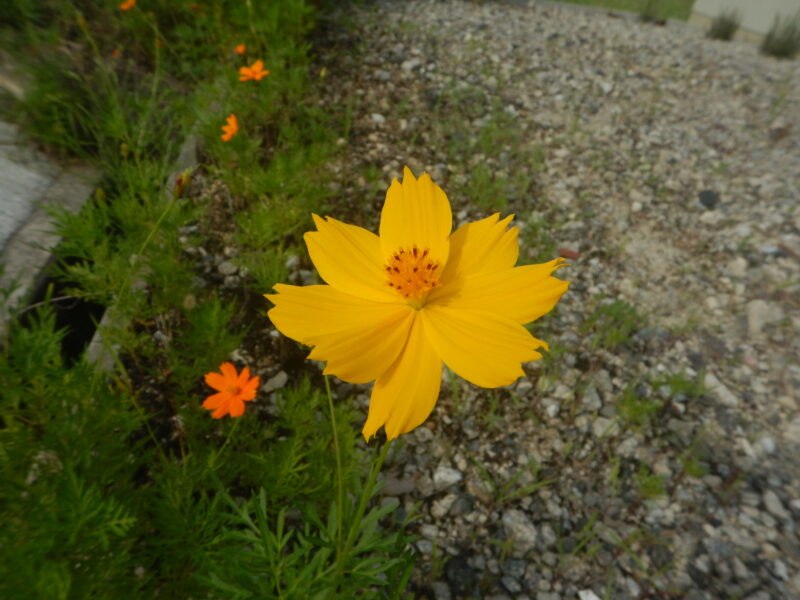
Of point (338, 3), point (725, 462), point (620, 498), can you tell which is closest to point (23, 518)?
point (620, 498)

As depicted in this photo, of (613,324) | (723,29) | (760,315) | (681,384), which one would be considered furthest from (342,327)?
(723,29)

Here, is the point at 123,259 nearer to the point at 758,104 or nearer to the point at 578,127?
the point at 578,127

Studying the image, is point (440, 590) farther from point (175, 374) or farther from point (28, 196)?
point (28, 196)

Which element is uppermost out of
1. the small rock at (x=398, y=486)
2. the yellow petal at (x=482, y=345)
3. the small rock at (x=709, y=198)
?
the yellow petal at (x=482, y=345)

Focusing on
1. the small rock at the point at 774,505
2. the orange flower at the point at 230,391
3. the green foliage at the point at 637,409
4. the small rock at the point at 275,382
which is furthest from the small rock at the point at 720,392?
the orange flower at the point at 230,391

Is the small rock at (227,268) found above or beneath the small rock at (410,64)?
beneath

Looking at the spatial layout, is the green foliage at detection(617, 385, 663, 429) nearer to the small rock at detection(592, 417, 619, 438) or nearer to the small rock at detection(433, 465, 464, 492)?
the small rock at detection(592, 417, 619, 438)

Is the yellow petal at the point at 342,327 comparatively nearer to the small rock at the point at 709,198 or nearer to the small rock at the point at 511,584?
the small rock at the point at 511,584
